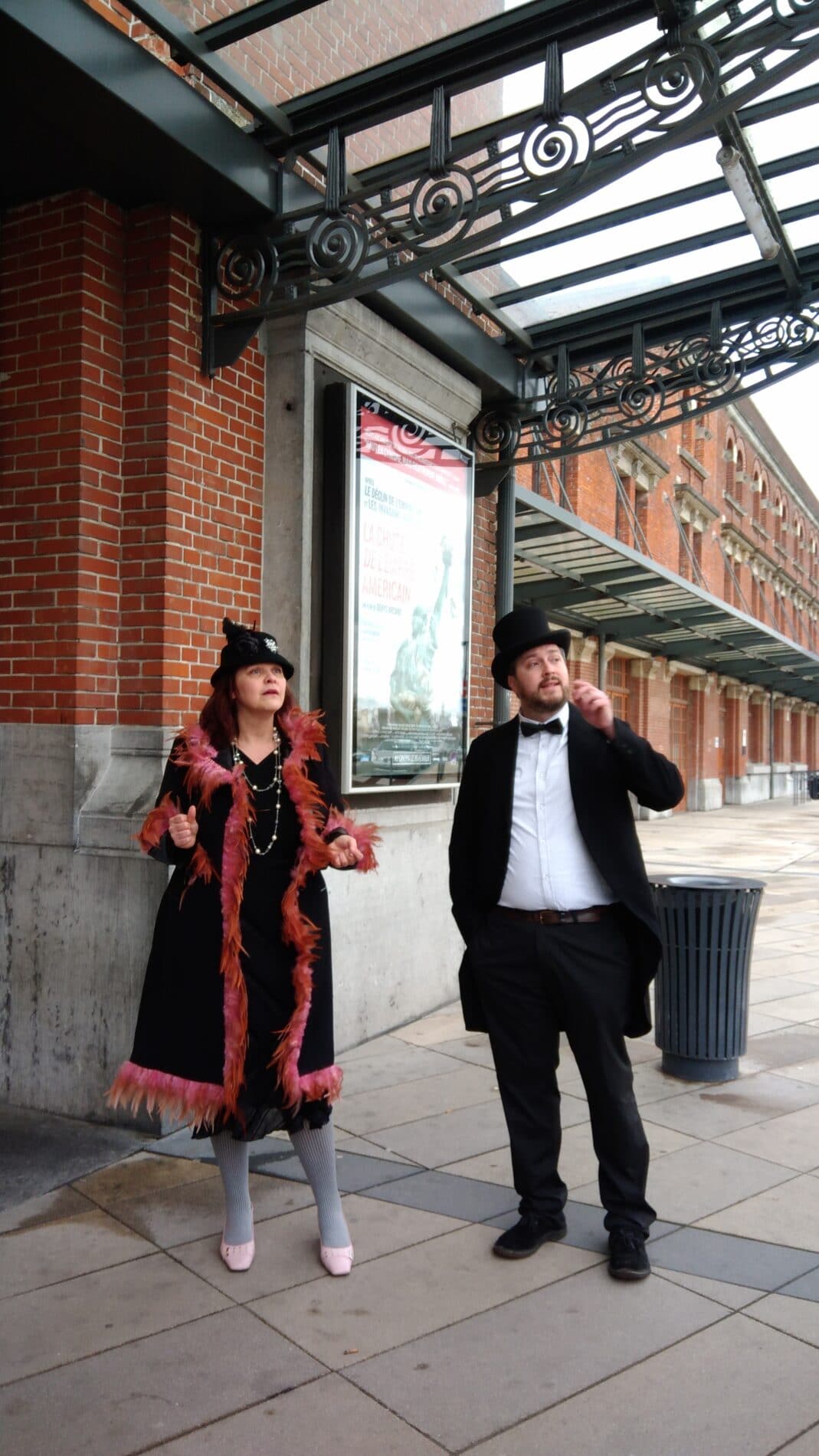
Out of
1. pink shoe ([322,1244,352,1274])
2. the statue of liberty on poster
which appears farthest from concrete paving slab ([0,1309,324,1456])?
the statue of liberty on poster

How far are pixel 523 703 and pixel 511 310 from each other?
471cm

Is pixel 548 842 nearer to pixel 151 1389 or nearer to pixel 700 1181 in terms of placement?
pixel 700 1181

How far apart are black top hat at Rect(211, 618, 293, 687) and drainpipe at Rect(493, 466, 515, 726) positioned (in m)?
4.59

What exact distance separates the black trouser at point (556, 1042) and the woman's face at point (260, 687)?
38.3 inches

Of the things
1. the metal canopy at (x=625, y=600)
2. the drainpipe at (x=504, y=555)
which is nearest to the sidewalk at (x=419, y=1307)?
the drainpipe at (x=504, y=555)

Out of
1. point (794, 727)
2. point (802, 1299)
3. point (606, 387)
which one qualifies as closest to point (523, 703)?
point (802, 1299)

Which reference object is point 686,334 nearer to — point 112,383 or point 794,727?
point 112,383

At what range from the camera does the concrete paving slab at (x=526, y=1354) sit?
9.07 ft

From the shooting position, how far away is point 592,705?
335 centimetres

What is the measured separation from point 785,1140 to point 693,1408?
7.19 ft

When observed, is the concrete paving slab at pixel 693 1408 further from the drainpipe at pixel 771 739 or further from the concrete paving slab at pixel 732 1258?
the drainpipe at pixel 771 739

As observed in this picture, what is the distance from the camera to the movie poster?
5.95m

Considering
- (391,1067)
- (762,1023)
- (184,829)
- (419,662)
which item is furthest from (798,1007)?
(184,829)

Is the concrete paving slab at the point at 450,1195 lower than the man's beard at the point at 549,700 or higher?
lower
